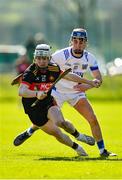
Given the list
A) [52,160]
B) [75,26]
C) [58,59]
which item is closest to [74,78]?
[58,59]

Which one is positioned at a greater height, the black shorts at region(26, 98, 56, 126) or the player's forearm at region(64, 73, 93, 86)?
the player's forearm at region(64, 73, 93, 86)

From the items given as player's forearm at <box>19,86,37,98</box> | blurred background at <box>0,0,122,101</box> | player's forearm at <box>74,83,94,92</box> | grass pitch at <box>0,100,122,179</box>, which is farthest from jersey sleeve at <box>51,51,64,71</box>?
blurred background at <box>0,0,122,101</box>

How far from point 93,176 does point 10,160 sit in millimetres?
2872

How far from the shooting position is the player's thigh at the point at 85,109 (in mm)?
17719

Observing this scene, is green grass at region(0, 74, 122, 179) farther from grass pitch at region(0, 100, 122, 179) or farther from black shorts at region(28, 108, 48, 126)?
black shorts at region(28, 108, 48, 126)

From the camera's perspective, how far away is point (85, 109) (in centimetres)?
1784

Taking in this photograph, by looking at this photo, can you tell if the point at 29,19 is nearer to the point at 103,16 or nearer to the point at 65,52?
the point at 103,16

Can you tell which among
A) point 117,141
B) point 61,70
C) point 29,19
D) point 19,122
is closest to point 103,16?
point 29,19

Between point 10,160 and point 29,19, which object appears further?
point 29,19

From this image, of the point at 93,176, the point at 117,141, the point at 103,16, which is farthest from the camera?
the point at 103,16

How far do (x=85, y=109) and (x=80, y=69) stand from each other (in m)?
0.81

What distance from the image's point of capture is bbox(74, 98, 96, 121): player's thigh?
1772 centimetres

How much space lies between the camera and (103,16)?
237 ft

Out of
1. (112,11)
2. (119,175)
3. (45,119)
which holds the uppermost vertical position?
(112,11)
